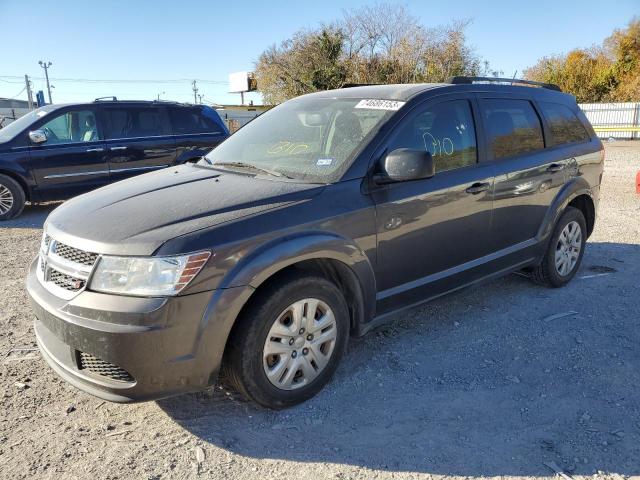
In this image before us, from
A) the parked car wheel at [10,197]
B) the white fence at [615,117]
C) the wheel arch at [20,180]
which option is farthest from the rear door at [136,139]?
the white fence at [615,117]

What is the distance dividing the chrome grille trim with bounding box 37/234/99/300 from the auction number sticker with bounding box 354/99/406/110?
2.05 meters

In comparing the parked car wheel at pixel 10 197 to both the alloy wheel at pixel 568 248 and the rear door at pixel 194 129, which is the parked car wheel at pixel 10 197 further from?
the alloy wheel at pixel 568 248

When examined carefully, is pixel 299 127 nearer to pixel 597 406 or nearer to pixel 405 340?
pixel 405 340

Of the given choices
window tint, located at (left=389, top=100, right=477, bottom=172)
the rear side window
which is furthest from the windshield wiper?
the rear side window

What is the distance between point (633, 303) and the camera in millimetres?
4617

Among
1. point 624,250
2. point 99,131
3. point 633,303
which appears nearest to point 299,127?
point 633,303

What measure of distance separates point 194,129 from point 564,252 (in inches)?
270

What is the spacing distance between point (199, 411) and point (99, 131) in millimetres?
7009

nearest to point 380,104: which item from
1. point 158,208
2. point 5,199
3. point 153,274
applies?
point 158,208

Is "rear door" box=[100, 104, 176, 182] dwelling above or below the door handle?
above

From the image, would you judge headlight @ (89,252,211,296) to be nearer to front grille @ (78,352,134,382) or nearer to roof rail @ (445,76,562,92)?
front grille @ (78,352,134,382)

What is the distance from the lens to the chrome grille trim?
8.77ft

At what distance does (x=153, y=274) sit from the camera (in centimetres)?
253

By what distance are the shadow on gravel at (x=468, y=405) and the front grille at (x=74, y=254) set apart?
3.31 feet
